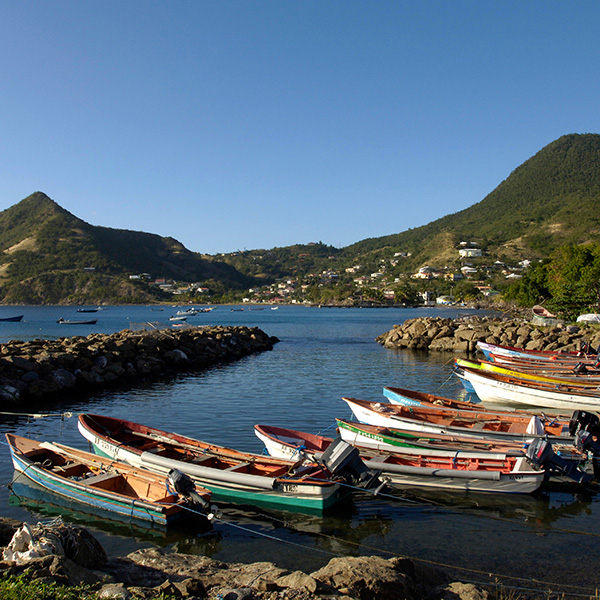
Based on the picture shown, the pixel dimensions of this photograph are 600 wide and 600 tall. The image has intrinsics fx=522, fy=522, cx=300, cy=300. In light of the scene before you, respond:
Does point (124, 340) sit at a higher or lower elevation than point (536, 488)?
higher

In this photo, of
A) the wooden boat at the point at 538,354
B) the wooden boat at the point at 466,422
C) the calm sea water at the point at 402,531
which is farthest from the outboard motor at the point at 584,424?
the wooden boat at the point at 538,354

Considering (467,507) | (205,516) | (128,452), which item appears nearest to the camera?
(205,516)

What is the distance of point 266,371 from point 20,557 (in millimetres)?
27949

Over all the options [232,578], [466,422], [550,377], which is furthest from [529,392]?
[232,578]

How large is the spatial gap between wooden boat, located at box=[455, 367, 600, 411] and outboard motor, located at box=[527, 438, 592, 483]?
30.8 feet

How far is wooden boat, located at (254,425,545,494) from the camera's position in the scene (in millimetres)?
11953

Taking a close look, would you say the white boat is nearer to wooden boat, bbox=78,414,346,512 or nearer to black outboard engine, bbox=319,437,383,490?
black outboard engine, bbox=319,437,383,490

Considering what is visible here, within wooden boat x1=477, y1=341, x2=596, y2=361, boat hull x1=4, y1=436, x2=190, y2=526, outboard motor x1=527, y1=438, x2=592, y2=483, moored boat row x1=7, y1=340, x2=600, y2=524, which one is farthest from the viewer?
wooden boat x1=477, y1=341, x2=596, y2=361

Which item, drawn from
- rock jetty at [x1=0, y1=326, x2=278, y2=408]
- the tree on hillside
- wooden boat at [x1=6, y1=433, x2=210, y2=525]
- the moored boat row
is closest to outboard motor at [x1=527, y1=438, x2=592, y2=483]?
the moored boat row

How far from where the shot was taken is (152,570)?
764 centimetres

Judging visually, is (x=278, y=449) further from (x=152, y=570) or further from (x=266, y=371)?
(x=266, y=371)

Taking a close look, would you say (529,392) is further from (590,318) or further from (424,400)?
(590,318)

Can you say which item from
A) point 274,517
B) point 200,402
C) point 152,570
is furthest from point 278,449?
point 200,402

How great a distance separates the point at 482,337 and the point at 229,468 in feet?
123
